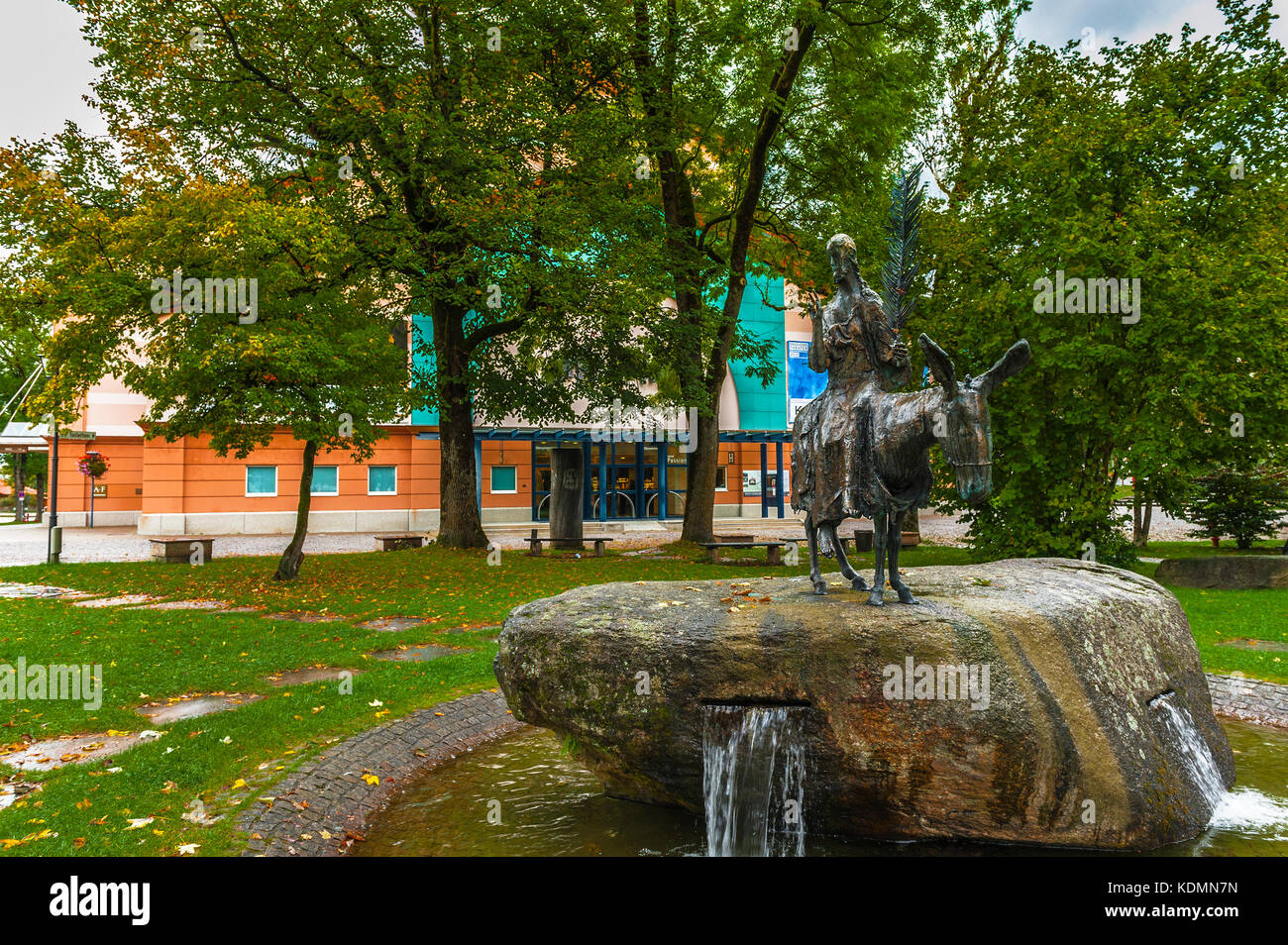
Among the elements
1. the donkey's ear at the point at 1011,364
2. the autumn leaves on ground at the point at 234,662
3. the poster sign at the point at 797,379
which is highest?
the poster sign at the point at 797,379

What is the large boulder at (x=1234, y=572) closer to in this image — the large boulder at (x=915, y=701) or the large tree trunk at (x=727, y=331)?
the large boulder at (x=915, y=701)

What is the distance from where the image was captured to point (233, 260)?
11.6 metres

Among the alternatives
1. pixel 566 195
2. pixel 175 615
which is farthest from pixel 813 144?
pixel 175 615

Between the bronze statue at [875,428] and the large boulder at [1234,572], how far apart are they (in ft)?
36.2

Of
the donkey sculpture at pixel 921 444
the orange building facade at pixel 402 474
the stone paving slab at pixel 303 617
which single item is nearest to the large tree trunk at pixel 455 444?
the orange building facade at pixel 402 474

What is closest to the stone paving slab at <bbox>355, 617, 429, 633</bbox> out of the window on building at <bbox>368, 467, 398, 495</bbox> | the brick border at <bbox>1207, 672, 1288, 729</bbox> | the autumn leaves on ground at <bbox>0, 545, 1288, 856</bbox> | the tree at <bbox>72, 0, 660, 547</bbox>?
the autumn leaves on ground at <bbox>0, 545, 1288, 856</bbox>

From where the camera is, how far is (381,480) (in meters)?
30.3

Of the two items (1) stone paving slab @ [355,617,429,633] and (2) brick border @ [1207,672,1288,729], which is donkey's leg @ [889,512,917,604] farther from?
(1) stone paving slab @ [355,617,429,633]

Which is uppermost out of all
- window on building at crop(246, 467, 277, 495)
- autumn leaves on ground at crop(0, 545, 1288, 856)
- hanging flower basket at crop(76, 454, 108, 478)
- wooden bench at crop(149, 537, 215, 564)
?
hanging flower basket at crop(76, 454, 108, 478)

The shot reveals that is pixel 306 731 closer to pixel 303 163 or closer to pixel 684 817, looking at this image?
pixel 684 817

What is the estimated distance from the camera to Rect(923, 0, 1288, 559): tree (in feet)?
38.8

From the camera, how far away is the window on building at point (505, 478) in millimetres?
32344

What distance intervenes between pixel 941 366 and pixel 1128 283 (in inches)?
406

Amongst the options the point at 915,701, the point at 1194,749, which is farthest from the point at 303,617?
the point at 1194,749
